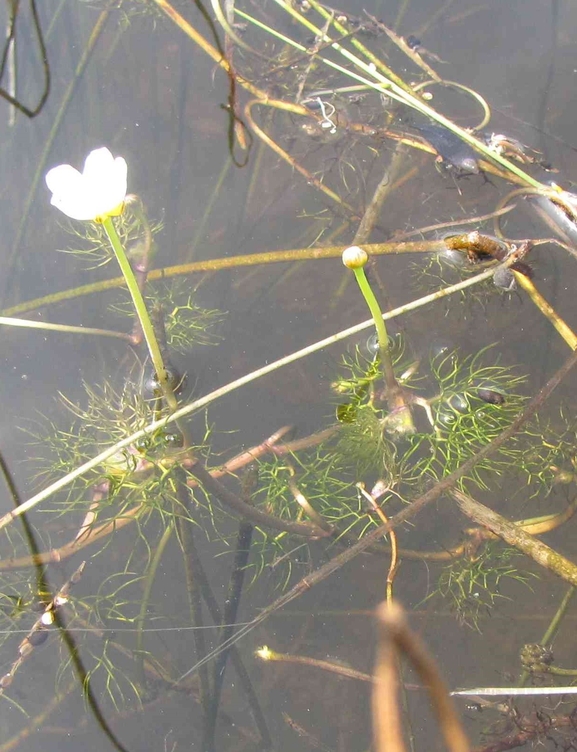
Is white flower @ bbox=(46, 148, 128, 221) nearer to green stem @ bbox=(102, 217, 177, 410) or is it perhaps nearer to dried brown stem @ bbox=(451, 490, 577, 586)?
green stem @ bbox=(102, 217, 177, 410)

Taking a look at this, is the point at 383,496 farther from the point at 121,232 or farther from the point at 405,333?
the point at 121,232

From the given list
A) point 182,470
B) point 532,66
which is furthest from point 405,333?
point 532,66

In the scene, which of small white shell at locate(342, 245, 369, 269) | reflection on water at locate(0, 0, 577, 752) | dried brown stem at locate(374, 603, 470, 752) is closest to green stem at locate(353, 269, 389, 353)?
small white shell at locate(342, 245, 369, 269)

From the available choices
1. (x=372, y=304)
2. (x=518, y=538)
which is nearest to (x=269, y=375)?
(x=372, y=304)

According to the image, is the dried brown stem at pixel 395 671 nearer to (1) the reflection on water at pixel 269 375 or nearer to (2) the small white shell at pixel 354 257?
(1) the reflection on water at pixel 269 375

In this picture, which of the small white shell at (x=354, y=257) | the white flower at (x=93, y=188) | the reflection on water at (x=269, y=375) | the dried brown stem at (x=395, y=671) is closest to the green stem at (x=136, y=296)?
the white flower at (x=93, y=188)
